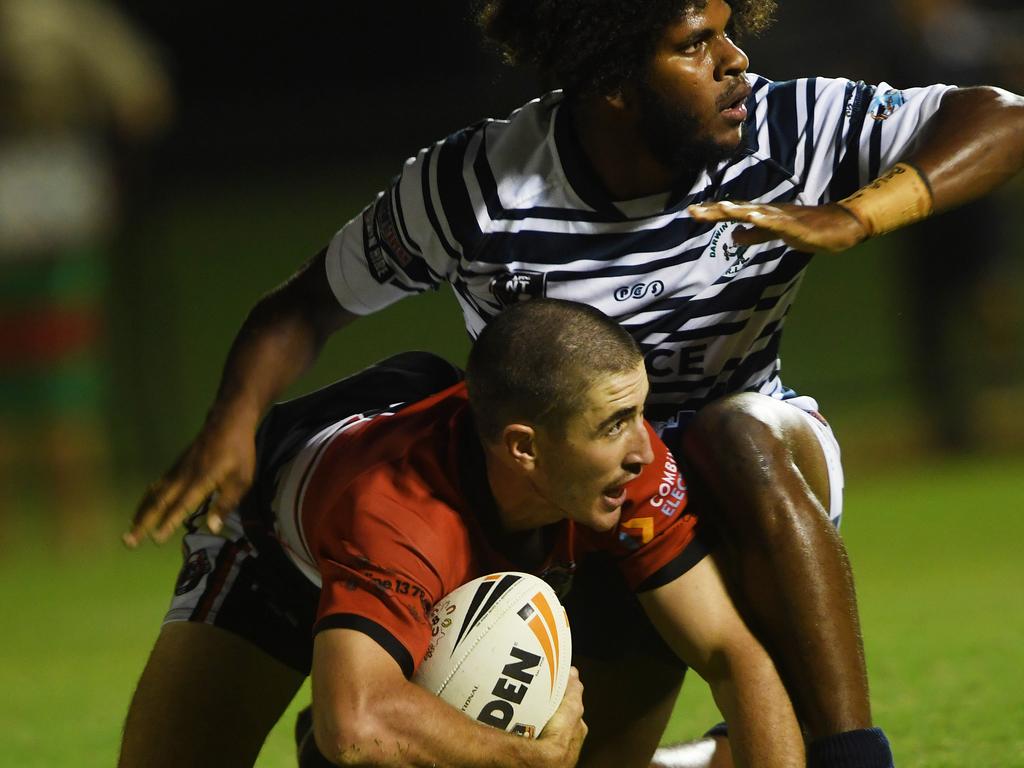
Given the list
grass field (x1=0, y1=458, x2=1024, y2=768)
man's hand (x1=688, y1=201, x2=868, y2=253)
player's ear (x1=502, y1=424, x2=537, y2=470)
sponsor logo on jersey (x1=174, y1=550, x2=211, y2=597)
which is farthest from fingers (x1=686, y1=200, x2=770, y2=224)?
sponsor logo on jersey (x1=174, y1=550, x2=211, y2=597)

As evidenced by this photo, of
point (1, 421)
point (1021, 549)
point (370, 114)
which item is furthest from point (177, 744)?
point (370, 114)

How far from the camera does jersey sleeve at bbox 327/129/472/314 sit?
4.03 meters

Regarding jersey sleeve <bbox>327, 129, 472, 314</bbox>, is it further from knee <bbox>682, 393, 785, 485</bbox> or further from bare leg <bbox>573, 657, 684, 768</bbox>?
bare leg <bbox>573, 657, 684, 768</bbox>

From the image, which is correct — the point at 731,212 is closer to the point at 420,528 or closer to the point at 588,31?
the point at 588,31

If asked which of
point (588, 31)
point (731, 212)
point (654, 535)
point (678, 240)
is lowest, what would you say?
point (654, 535)

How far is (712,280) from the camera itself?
3982 millimetres

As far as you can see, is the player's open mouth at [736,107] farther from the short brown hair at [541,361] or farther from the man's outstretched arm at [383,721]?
the man's outstretched arm at [383,721]

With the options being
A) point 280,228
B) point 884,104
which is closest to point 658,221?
point 884,104

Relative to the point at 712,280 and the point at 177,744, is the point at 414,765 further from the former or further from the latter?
the point at 712,280

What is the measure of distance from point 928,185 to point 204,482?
1701 millimetres

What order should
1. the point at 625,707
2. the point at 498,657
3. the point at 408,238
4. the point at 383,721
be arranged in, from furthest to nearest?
1. the point at 625,707
2. the point at 408,238
3. the point at 498,657
4. the point at 383,721

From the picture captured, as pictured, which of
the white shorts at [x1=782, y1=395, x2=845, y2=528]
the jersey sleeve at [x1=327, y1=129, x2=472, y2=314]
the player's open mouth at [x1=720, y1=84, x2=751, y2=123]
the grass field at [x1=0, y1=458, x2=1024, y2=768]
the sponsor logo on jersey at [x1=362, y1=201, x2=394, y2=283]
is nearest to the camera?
the player's open mouth at [x1=720, y1=84, x2=751, y2=123]

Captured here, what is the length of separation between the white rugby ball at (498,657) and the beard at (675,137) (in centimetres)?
106

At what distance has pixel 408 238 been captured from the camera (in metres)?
4.09
